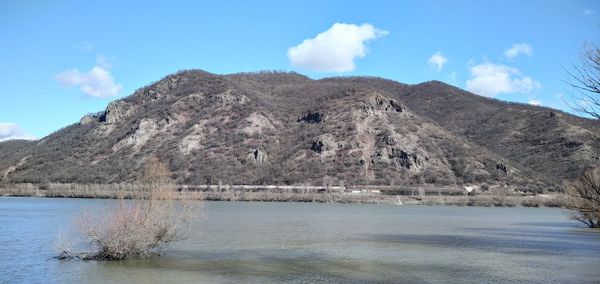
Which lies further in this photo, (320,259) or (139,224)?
(320,259)

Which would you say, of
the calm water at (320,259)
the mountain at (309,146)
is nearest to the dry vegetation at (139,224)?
the calm water at (320,259)

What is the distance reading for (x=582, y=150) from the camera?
487ft

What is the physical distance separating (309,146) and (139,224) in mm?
133068

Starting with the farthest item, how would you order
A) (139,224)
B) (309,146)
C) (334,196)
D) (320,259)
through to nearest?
(309,146)
(334,196)
(320,259)
(139,224)

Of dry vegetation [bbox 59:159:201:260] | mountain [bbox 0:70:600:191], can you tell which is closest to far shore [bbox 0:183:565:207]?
mountain [bbox 0:70:600:191]

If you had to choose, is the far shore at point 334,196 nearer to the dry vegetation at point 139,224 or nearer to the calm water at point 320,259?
the calm water at point 320,259

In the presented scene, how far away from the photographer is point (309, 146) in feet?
533

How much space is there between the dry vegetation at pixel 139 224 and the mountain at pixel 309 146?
112 meters

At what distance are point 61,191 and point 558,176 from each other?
12070 cm

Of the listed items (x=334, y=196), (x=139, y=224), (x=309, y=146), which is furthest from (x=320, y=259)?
(x=309, y=146)

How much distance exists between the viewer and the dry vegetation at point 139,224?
2936 cm

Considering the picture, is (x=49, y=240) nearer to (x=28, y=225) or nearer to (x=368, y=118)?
(x=28, y=225)

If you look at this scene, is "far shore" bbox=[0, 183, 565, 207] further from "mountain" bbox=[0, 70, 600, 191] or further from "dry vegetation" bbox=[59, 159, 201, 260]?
"dry vegetation" bbox=[59, 159, 201, 260]

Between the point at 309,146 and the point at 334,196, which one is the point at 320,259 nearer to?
the point at 334,196
